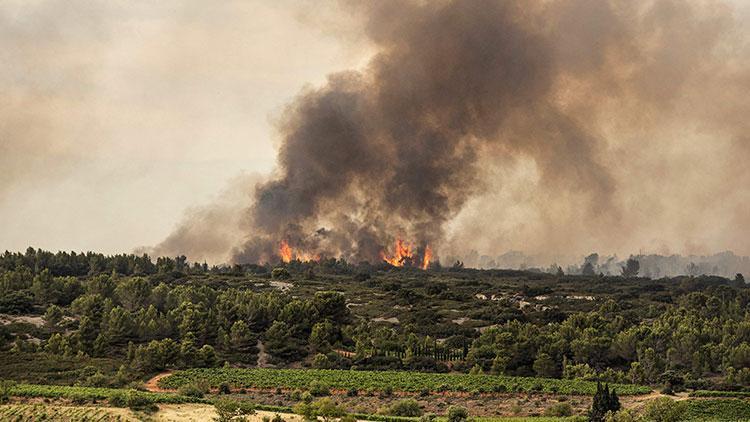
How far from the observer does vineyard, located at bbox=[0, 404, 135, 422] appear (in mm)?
62406

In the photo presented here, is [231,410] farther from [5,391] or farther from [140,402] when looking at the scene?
[5,391]

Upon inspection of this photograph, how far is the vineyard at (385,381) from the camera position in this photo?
80562 millimetres

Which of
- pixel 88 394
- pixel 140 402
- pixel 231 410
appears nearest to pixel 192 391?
pixel 140 402

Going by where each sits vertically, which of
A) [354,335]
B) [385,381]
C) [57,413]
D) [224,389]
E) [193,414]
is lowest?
[193,414]

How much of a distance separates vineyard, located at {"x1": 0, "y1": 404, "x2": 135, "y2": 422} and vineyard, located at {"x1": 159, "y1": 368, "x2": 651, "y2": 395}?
55.5 ft

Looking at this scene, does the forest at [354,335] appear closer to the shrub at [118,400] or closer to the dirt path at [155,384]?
the dirt path at [155,384]

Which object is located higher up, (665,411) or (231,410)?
(665,411)

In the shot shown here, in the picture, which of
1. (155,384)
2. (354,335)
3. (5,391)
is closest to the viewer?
(5,391)

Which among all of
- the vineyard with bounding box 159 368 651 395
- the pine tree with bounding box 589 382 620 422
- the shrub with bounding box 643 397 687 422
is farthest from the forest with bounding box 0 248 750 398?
the pine tree with bounding box 589 382 620 422

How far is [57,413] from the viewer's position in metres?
64.0

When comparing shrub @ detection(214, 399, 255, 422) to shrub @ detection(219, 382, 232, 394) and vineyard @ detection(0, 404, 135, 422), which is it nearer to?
vineyard @ detection(0, 404, 135, 422)

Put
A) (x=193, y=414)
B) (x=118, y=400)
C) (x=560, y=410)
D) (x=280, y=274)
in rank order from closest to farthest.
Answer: (x=193, y=414)
(x=118, y=400)
(x=560, y=410)
(x=280, y=274)

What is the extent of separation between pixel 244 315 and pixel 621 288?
101170 millimetres

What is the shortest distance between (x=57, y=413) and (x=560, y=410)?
4282cm
